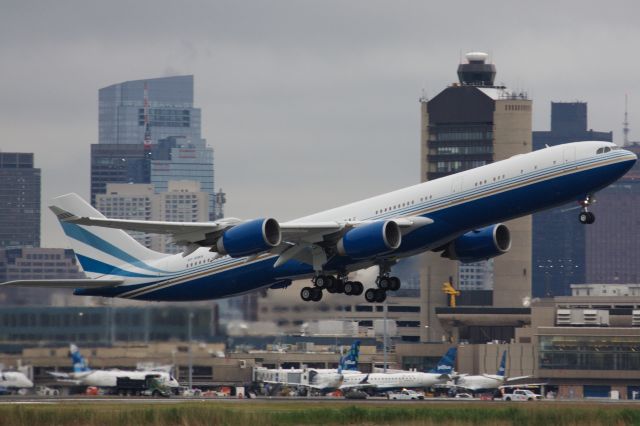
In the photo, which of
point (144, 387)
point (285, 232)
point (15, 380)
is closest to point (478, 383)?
point (144, 387)

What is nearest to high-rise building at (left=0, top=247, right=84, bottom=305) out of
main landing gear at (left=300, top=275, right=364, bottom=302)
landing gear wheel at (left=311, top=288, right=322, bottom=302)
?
main landing gear at (left=300, top=275, right=364, bottom=302)

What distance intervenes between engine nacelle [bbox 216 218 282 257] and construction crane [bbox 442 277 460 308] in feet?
371

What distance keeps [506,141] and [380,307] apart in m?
30.7

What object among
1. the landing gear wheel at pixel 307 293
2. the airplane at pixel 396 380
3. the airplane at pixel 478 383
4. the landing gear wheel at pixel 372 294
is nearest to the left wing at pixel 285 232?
the landing gear wheel at pixel 307 293

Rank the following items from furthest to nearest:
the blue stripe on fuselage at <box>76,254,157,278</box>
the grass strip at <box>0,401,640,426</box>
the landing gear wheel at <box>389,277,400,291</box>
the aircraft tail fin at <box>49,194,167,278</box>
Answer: the aircraft tail fin at <box>49,194,167,278</box> → the blue stripe on fuselage at <box>76,254,157,278</box> → the landing gear wheel at <box>389,277,400,291</box> → the grass strip at <box>0,401,640,426</box>

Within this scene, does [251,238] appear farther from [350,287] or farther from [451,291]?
[451,291]

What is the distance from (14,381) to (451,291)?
10867cm

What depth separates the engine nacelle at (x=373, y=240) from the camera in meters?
63.2

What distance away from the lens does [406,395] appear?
100000 millimetres

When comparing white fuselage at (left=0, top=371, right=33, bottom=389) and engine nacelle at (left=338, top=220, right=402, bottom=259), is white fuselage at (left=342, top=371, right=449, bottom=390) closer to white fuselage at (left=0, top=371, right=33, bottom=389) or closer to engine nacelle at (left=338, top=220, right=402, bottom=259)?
white fuselage at (left=0, top=371, right=33, bottom=389)

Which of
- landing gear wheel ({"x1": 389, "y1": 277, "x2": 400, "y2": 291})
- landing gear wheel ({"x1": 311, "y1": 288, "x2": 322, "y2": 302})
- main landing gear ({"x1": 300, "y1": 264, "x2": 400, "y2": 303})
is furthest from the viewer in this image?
landing gear wheel ({"x1": 311, "y1": 288, "x2": 322, "y2": 302})

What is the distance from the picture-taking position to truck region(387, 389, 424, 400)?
9881 centimetres

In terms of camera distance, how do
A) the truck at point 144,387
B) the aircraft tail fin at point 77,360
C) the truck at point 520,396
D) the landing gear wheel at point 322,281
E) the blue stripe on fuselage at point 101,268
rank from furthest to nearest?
1. the truck at point 520,396
2. the truck at point 144,387
3. the blue stripe on fuselage at point 101,268
4. the aircraft tail fin at point 77,360
5. the landing gear wheel at point 322,281

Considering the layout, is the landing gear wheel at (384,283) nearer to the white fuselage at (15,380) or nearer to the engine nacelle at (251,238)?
the engine nacelle at (251,238)
